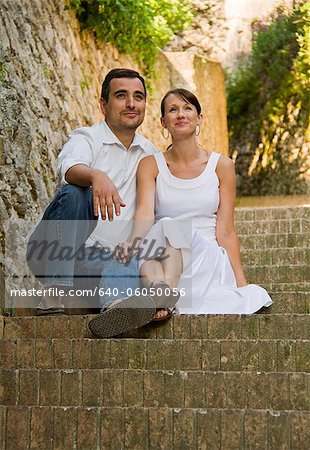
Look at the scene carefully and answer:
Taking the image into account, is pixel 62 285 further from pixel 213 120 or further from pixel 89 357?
pixel 213 120

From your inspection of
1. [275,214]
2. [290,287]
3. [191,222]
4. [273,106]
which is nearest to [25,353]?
[191,222]

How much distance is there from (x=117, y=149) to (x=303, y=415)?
1.95 meters

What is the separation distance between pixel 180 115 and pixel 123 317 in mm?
1209

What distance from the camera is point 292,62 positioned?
12.6 metres

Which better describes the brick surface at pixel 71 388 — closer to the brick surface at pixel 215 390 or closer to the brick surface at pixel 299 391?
the brick surface at pixel 215 390

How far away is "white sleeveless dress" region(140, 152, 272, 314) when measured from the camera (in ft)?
13.1

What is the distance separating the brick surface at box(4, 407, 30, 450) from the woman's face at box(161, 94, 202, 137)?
1.71 meters

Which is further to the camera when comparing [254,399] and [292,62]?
[292,62]

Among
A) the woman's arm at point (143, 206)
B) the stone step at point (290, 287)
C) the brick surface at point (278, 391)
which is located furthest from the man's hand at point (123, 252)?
the stone step at point (290, 287)

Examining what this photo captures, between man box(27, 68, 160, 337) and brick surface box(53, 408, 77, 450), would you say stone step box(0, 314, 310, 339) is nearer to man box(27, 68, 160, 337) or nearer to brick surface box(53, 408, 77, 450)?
man box(27, 68, 160, 337)

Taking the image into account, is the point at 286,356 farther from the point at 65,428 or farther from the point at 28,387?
the point at 28,387

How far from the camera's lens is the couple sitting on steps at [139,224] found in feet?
12.4

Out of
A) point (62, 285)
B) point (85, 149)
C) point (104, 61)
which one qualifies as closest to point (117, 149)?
point (85, 149)

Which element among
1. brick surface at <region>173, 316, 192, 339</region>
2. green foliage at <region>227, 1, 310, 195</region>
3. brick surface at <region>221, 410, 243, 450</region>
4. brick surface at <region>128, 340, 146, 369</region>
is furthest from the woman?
green foliage at <region>227, 1, 310, 195</region>
